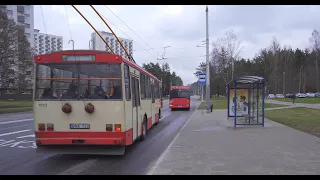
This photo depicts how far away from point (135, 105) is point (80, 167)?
3.01 m

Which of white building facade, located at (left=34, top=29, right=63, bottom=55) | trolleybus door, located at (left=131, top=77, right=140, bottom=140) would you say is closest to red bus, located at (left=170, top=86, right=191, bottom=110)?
trolleybus door, located at (left=131, top=77, right=140, bottom=140)

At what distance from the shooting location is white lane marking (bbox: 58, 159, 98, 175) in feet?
22.6

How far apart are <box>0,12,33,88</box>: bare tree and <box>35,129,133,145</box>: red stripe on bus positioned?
34.5 m

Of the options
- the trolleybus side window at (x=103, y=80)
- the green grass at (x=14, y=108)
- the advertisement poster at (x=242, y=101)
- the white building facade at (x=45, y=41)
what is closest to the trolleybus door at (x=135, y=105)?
the trolleybus side window at (x=103, y=80)

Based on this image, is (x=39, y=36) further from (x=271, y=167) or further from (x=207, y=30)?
(x=271, y=167)

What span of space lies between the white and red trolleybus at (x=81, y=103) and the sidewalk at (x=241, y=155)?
164cm

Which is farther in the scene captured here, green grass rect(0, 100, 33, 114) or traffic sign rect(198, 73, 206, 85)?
green grass rect(0, 100, 33, 114)

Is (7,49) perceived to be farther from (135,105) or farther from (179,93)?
(135,105)

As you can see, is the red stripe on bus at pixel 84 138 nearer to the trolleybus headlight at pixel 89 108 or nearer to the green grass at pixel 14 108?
the trolleybus headlight at pixel 89 108

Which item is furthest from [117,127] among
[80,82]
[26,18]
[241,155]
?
[26,18]

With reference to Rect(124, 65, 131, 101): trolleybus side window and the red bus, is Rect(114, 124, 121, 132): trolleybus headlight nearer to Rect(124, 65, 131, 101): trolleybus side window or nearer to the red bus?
Rect(124, 65, 131, 101): trolleybus side window

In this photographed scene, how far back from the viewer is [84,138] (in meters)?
8.05

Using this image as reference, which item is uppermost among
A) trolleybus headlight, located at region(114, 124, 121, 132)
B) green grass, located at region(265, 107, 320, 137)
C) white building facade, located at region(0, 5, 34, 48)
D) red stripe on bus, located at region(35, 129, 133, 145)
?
white building facade, located at region(0, 5, 34, 48)
